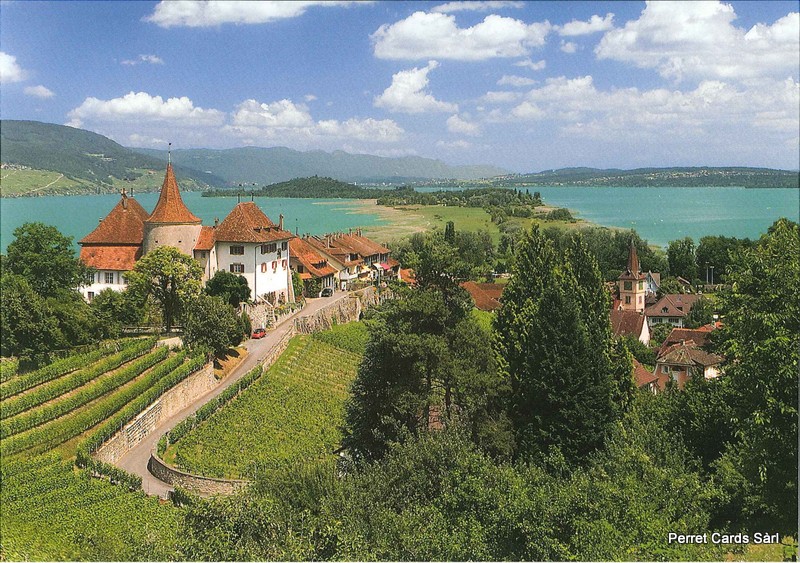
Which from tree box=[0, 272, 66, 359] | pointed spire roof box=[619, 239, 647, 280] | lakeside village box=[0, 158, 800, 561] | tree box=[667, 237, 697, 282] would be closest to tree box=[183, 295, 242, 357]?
lakeside village box=[0, 158, 800, 561]

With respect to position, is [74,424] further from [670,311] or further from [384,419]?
[670,311]

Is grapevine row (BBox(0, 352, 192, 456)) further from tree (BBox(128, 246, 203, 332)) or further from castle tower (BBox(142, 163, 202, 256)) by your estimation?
castle tower (BBox(142, 163, 202, 256))

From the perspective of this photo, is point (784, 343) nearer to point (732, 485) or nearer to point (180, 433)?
point (732, 485)

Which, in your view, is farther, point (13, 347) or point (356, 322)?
point (356, 322)

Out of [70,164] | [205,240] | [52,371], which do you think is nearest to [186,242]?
[205,240]

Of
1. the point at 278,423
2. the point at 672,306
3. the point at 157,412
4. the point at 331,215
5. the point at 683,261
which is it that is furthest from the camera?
the point at 331,215

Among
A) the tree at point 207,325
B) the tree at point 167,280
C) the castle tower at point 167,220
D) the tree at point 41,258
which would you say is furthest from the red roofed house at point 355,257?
the tree at point 41,258

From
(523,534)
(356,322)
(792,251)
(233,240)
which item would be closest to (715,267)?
(356,322)
